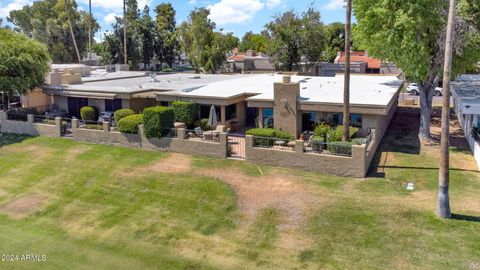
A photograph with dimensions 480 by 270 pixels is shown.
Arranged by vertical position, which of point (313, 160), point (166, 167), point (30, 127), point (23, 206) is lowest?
point (23, 206)

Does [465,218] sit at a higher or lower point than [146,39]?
lower

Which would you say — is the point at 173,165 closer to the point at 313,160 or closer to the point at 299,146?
the point at 299,146

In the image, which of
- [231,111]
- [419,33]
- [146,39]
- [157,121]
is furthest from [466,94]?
[146,39]

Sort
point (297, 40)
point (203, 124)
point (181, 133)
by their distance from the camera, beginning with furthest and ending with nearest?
point (297, 40)
point (203, 124)
point (181, 133)

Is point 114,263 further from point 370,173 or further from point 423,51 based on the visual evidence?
point 423,51

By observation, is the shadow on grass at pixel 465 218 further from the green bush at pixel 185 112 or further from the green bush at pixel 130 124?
the green bush at pixel 130 124

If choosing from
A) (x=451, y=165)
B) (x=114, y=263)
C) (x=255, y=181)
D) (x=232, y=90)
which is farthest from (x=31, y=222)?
(x=451, y=165)
